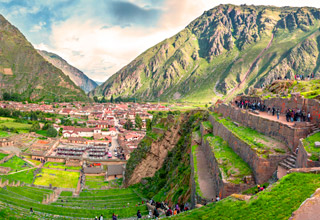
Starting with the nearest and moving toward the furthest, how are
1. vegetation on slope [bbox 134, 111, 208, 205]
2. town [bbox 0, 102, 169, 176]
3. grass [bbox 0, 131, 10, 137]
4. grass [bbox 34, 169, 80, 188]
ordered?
vegetation on slope [bbox 134, 111, 208, 205] → grass [bbox 34, 169, 80, 188] → town [bbox 0, 102, 169, 176] → grass [bbox 0, 131, 10, 137]

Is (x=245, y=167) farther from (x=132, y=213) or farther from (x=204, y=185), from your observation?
(x=132, y=213)

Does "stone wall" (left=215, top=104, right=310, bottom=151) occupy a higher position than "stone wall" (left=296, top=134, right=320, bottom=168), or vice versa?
"stone wall" (left=215, top=104, right=310, bottom=151)

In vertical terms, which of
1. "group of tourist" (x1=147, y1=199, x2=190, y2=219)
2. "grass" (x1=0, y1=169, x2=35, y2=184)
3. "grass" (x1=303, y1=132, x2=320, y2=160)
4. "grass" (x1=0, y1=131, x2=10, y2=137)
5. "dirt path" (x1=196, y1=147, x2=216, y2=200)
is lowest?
"grass" (x1=0, y1=169, x2=35, y2=184)

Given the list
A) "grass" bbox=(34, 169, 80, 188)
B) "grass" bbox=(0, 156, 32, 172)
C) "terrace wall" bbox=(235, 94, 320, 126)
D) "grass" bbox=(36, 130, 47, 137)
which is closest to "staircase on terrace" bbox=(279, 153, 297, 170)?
"terrace wall" bbox=(235, 94, 320, 126)

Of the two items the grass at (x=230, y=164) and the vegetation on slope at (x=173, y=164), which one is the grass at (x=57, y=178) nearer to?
the vegetation on slope at (x=173, y=164)

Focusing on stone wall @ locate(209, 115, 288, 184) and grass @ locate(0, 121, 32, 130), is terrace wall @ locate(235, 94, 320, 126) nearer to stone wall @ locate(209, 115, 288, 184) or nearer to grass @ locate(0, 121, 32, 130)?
stone wall @ locate(209, 115, 288, 184)

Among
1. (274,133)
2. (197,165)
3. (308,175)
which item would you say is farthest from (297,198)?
(197,165)
